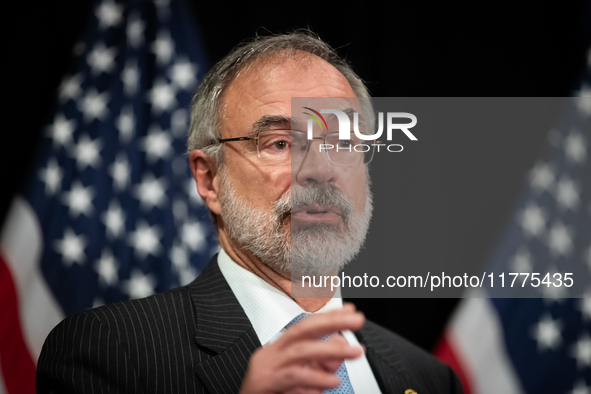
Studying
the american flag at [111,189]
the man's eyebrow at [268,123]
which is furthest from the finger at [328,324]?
the american flag at [111,189]

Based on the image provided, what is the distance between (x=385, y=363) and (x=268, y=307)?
0.56 meters

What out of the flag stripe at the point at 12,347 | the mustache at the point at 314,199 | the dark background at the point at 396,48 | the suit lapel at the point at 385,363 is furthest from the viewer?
the dark background at the point at 396,48

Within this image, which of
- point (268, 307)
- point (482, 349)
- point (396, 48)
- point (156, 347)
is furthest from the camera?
point (396, 48)

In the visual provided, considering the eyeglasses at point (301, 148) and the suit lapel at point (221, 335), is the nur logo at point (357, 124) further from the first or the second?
the suit lapel at point (221, 335)

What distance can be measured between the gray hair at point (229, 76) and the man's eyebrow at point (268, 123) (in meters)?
0.18

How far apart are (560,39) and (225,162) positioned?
92.8 inches

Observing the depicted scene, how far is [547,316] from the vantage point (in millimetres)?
2514

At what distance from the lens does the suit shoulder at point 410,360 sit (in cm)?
186

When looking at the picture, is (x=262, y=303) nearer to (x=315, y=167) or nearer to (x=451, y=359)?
(x=315, y=167)

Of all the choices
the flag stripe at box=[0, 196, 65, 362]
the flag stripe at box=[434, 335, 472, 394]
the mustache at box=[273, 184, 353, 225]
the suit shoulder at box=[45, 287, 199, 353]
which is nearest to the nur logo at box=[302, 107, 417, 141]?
the mustache at box=[273, 184, 353, 225]

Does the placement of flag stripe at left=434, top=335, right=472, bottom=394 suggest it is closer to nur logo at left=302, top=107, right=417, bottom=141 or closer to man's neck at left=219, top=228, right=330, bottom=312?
man's neck at left=219, top=228, right=330, bottom=312

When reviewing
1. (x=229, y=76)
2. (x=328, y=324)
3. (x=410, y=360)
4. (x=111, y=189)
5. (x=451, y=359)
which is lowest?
(x=451, y=359)

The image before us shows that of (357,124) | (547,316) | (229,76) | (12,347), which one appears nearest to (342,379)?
(357,124)

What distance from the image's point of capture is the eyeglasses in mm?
1492
